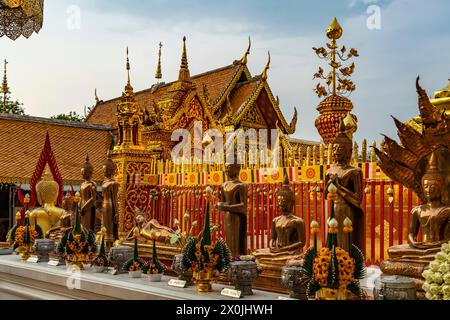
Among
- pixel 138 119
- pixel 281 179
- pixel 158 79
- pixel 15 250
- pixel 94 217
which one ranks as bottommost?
pixel 15 250

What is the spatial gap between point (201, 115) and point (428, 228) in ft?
26.5

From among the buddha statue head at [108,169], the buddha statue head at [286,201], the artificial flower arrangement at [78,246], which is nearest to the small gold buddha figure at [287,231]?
the buddha statue head at [286,201]

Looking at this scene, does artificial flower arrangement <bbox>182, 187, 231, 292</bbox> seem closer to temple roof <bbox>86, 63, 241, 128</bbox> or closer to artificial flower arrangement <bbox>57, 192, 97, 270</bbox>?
artificial flower arrangement <bbox>57, 192, 97, 270</bbox>

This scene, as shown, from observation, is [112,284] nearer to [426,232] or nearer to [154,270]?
[154,270]

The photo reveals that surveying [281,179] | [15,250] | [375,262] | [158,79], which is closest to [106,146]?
[158,79]

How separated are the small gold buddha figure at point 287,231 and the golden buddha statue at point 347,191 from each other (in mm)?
442

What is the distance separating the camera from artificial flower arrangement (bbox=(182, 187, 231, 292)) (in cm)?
563

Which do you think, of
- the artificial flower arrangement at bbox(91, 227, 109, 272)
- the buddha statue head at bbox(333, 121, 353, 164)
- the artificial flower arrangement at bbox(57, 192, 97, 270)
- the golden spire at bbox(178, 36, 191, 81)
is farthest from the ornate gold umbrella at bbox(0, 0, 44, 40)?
the buddha statue head at bbox(333, 121, 353, 164)

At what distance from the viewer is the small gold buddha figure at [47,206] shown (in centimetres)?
1055

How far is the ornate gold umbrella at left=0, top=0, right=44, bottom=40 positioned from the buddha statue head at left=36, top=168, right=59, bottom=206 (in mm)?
2885

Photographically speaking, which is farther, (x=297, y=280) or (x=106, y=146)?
(x=106, y=146)

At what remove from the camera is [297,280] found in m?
4.96
